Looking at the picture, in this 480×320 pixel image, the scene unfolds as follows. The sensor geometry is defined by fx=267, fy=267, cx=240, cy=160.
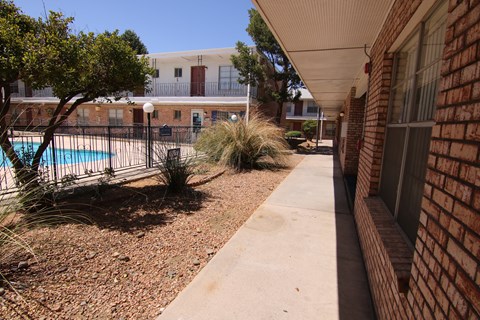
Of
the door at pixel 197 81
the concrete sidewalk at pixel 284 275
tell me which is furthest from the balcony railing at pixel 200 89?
the concrete sidewalk at pixel 284 275

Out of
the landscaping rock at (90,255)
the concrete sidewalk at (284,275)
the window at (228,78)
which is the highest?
the window at (228,78)

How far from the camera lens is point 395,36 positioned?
8.86 feet

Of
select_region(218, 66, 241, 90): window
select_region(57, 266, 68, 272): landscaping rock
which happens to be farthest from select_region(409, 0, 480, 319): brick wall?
select_region(218, 66, 241, 90): window

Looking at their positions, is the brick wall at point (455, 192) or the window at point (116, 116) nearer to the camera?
the brick wall at point (455, 192)

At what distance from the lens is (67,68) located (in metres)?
3.83

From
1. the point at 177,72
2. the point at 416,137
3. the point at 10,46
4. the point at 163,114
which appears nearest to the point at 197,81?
the point at 177,72

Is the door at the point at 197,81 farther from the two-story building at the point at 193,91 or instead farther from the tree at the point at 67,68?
the tree at the point at 67,68

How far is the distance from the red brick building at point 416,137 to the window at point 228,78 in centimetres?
1437

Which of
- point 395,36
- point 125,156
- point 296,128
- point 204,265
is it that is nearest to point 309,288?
point 204,265

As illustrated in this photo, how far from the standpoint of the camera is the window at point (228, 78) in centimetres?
1856

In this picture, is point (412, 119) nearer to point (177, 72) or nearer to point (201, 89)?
point (201, 89)

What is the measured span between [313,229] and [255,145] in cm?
520

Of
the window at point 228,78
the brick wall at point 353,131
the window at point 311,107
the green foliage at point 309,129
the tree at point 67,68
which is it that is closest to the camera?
the tree at point 67,68

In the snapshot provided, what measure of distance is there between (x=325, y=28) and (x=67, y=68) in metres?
3.65
